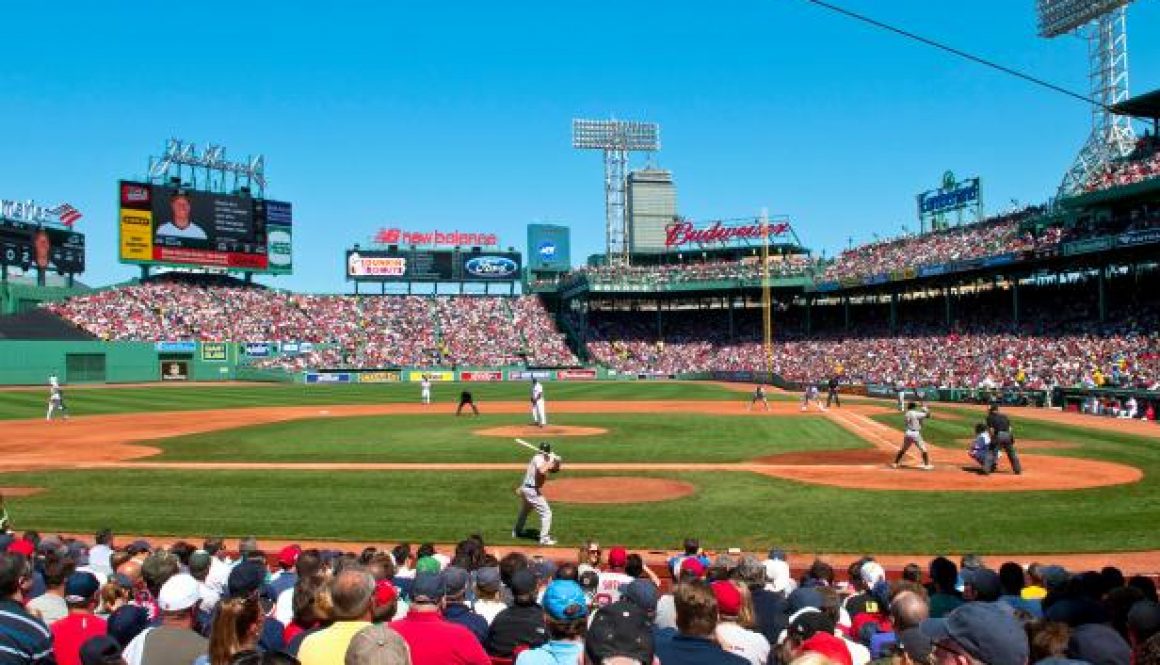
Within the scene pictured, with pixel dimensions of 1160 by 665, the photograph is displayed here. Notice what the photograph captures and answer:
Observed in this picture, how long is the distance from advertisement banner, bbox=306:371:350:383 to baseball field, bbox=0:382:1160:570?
32.1 meters

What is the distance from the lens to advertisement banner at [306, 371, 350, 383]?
2650 inches

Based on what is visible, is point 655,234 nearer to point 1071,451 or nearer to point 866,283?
point 866,283

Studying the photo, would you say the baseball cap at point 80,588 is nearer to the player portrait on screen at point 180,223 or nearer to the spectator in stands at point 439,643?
the spectator in stands at point 439,643

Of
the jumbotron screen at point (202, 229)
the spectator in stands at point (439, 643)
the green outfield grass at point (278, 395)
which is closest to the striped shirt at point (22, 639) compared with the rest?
the spectator in stands at point (439, 643)

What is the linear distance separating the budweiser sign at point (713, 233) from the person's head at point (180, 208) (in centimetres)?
4747

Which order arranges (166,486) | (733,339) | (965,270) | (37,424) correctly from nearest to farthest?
(166,486) → (37,424) → (965,270) → (733,339)

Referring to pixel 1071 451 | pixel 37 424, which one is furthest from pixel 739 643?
pixel 37 424

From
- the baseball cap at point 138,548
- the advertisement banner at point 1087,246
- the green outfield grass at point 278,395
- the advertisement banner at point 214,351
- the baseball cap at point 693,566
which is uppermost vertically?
the advertisement banner at point 1087,246

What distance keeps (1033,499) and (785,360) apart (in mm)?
51352

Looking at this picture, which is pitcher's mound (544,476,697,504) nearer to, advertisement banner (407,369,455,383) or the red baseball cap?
the red baseball cap

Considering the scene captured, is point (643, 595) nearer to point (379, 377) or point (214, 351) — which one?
point (379, 377)

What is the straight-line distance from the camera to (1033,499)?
15.8 meters

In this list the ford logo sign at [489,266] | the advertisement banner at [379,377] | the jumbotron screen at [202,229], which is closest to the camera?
the advertisement banner at [379,377]

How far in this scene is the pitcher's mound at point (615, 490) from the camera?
16.3 meters
